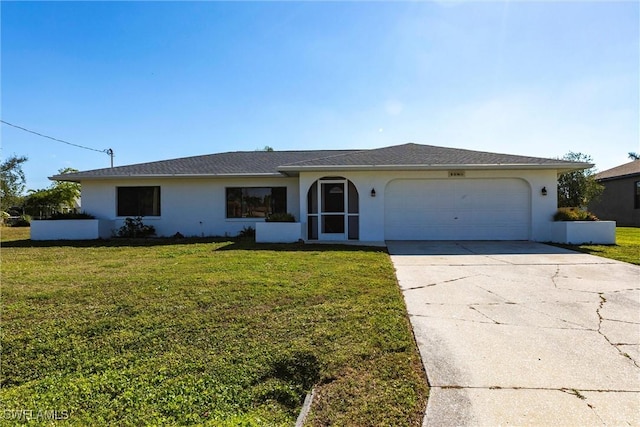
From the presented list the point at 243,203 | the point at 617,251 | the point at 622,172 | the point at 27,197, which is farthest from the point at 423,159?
the point at 27,197

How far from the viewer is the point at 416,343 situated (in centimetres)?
335

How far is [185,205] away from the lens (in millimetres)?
13984

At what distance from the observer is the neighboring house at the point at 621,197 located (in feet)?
66.2

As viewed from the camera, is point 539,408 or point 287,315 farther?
point 287,315

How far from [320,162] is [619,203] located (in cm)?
2144

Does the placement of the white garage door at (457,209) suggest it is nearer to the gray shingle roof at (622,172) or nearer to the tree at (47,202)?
the gray shingle roof at (622,172)

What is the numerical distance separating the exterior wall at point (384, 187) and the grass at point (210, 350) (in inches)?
244

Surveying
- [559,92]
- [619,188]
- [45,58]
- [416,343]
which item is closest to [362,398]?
[416,343]

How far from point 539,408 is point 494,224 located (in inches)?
434

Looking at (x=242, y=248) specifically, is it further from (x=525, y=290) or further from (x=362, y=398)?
(x=362, y=398)

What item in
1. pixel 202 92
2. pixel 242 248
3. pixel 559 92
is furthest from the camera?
pixel 202 92

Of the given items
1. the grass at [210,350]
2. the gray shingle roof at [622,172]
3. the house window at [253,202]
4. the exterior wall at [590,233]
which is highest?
the gray shingle roof at [622,172]

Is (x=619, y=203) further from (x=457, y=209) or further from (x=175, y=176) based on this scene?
(x=175, y=176)

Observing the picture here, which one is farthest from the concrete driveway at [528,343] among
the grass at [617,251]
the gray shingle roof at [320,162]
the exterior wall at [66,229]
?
the exterior wall at [66,229]
